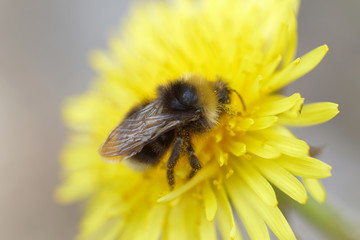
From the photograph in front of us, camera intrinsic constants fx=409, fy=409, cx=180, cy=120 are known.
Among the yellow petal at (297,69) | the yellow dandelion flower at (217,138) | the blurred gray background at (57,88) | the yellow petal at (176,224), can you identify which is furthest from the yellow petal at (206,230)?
the blurred gray background at (57,88)

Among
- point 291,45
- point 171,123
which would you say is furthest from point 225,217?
point 291,45

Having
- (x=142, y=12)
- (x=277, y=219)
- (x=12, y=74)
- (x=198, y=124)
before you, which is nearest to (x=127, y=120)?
(x=198, y=124)

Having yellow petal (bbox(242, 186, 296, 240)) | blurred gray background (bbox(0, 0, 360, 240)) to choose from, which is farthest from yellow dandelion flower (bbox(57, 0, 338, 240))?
blurred gray background (bbox(0, 0, 360, 240))

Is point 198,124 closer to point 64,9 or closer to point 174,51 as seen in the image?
point 174,51

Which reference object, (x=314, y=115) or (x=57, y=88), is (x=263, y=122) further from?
(x=57, y=88)

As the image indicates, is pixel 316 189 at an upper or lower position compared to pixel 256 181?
lower

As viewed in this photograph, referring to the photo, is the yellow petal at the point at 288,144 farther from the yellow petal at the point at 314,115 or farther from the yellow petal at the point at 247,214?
the yellow petal at the point at 247,214
